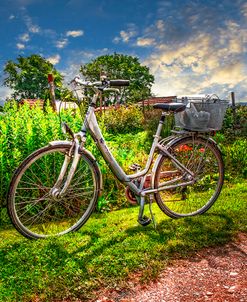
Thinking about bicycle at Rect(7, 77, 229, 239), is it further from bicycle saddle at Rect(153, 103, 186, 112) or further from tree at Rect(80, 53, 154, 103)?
tree at Rect(80, 53, 154, 103)

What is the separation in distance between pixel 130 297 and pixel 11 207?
1471 millimetres

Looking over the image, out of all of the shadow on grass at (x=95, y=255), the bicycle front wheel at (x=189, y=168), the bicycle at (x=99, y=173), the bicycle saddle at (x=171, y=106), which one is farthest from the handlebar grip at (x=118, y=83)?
the shadow on grass at (x=95, y=255)

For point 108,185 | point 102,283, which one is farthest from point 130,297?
point 108,185

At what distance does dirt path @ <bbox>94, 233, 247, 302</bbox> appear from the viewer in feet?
9.81

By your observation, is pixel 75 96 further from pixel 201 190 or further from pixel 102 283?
pixel 201 190

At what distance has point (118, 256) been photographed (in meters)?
3.51

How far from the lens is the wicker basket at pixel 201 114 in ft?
14.2

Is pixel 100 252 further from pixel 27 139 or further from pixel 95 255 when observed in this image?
pixel 27 139

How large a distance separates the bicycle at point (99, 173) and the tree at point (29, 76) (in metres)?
59.9

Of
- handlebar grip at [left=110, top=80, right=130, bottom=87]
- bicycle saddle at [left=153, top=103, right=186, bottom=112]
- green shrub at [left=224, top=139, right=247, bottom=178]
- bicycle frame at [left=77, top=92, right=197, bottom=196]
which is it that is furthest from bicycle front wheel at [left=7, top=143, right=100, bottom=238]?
green shrub at [left=224, top=139, right=247, bottom=178]

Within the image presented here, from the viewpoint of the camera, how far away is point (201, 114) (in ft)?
14.2

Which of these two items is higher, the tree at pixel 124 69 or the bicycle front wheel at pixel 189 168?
the tree at pixel 124 69

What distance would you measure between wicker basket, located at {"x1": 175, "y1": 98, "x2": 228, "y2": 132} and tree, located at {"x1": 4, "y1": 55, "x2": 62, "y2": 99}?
60363 millimetres

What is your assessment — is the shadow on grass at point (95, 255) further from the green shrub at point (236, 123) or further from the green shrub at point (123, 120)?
the green shrub at point (123, 120)
